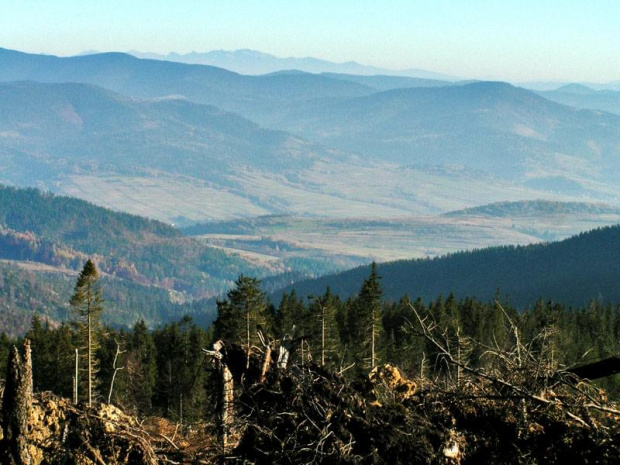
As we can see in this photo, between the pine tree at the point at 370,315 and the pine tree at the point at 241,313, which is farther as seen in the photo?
the pine tree at the point at 370,315

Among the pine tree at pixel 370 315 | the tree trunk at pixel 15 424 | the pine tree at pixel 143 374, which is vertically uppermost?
the tree trunk at pixel 15 424

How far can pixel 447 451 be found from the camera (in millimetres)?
10641

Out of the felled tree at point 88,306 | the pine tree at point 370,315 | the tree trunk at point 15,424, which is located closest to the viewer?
the tree trunk at point 15,424

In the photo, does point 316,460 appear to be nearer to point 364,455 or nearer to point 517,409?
point 364,455

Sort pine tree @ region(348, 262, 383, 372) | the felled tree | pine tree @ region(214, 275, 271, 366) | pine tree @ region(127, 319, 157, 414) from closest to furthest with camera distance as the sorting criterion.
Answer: the felled tree
pine tree @ region(214, 275, 271, 366)
pine tree @ region(348, 262, 383, 372)
pine tree @ region(127, 319, 157, 414)

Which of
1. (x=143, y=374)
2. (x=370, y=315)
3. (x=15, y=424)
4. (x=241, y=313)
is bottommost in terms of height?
(x=143, y=374)

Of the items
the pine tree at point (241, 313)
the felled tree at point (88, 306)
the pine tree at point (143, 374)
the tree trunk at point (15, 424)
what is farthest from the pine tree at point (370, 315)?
the tree trunk at point (15, 424)

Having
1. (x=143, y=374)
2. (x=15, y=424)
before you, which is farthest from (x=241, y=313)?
(x=15, y=424)

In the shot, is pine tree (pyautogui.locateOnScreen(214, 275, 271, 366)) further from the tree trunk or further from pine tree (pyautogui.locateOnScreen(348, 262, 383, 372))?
the tree trunk

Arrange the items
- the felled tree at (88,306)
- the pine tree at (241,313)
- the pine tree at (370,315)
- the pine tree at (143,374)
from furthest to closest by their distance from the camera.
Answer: the pine tree at (143,374)
the pine tree at (370,315)
the pine tree at (241,313)
the felled tree at (88,306)

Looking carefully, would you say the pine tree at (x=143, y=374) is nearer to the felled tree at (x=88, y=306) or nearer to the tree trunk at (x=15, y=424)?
the felled tree at (x=88, y=306)

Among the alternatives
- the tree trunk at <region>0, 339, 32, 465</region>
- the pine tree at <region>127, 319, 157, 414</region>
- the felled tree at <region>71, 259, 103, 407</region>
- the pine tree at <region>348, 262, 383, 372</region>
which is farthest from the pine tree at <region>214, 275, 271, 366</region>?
the tree trunk at <region>0, 339, 32, 465</region>

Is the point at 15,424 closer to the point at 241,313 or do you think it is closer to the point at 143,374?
the point at 241,313

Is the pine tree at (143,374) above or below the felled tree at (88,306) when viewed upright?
below
